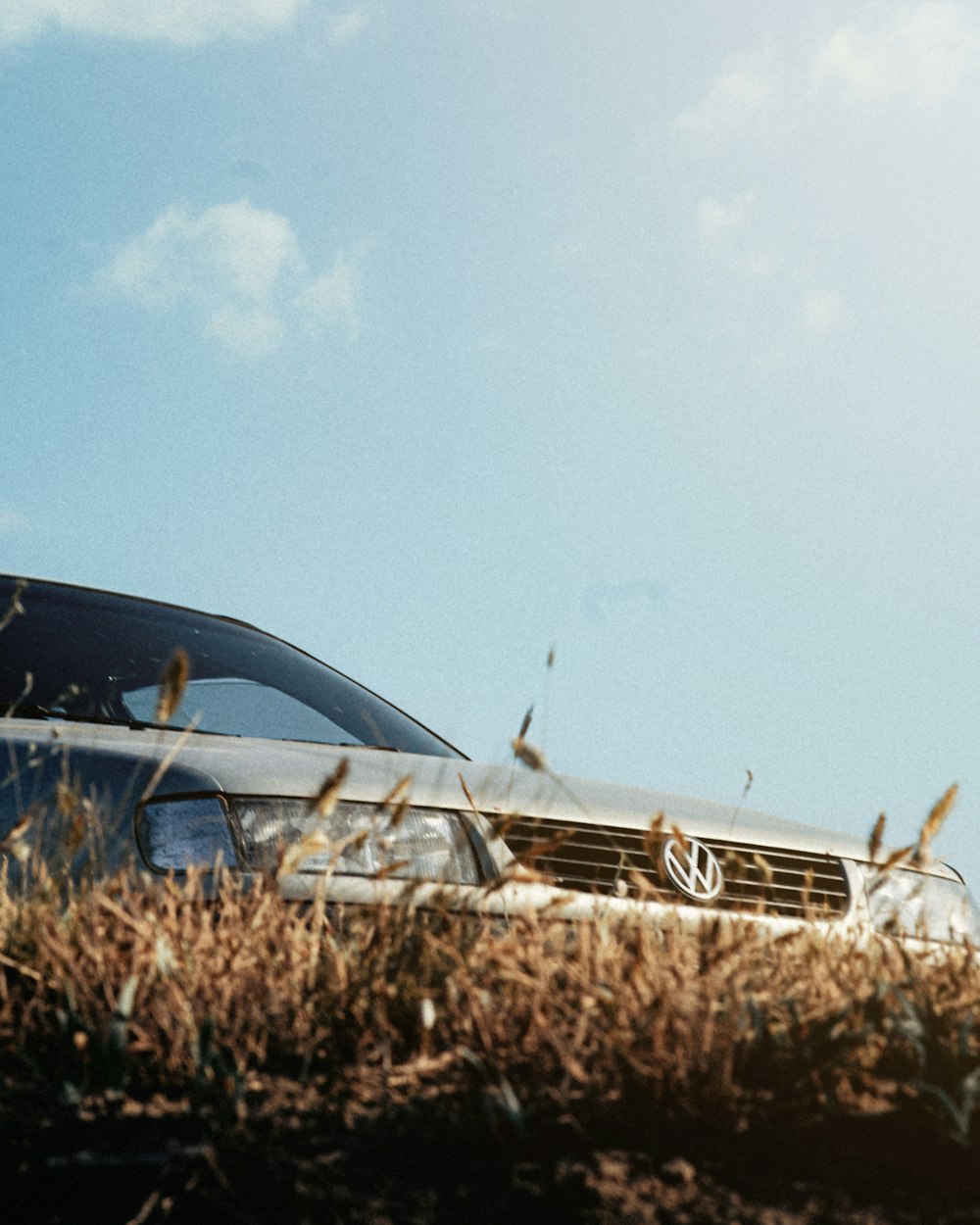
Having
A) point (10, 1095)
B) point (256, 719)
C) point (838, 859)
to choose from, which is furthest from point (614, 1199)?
point (256, 719)

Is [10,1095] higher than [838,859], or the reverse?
[838,859]

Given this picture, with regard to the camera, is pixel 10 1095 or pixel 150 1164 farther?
pixel 10 1095

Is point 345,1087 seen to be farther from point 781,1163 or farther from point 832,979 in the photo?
point 832,979

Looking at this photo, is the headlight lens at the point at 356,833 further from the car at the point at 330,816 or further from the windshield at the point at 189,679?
the windshield at the point at 189,679

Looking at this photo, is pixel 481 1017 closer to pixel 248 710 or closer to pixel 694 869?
pixel 694 869

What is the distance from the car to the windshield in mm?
11

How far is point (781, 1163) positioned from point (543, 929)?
0.85 metres

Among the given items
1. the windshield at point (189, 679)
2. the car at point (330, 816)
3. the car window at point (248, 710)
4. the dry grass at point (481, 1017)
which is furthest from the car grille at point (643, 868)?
the car window at point (248, 710)

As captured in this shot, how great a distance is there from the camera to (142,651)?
4.69 meters

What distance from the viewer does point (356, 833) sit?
2.95m

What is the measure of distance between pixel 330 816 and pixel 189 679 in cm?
189

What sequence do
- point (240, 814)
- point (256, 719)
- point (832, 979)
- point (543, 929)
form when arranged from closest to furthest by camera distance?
point (832, 979) < point (543, 929) < point (240, 814) < point (256, 719)

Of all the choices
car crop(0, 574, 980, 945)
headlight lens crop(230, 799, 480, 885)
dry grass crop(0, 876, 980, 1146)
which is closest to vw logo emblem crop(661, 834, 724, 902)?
car crop(0, 574, 980, 945)

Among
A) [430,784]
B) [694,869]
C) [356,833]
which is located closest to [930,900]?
[694,869]
